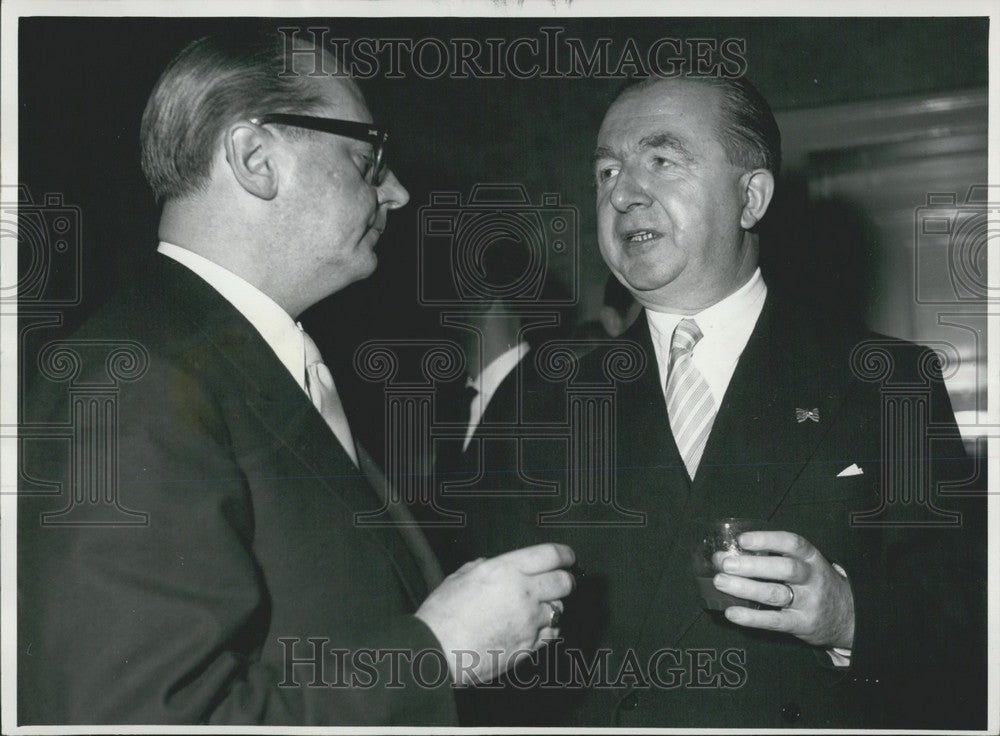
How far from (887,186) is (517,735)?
1098 mm

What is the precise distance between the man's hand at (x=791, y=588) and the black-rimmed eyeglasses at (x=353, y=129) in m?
0.78

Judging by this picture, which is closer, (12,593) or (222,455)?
(222,455)

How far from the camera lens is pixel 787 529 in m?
1.48

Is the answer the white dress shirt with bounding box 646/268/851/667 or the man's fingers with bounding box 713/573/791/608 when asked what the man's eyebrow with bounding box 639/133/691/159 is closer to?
the white dress shirt with bounding box 646/268/851/667

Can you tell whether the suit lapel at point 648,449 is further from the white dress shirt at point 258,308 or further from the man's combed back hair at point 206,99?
the man's combed back hair at point 206,99

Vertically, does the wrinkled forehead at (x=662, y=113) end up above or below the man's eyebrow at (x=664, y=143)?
above

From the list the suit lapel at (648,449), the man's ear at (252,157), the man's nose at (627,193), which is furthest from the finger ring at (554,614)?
the man's ear at (252,157)

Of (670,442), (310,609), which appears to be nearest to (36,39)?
(310,609)

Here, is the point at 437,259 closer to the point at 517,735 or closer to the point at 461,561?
the point at 461,561

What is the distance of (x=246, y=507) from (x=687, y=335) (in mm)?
734

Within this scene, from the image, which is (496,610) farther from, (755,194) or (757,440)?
(755,194)

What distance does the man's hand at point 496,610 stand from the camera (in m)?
1.37

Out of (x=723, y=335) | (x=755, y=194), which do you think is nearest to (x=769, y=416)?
(x=723, y=335)

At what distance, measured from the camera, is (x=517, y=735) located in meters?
1.51
